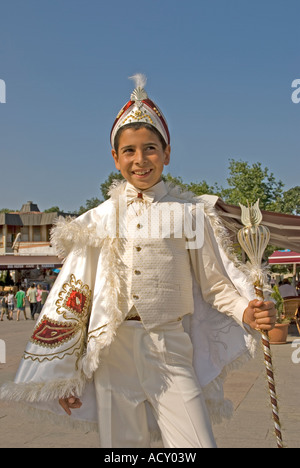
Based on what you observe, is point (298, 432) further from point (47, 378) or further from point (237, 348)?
point (47, 378)

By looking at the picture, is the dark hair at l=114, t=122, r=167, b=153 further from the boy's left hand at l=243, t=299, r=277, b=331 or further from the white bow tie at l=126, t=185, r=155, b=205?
the boy's left hand at l=243, t=299, r=277, b=331

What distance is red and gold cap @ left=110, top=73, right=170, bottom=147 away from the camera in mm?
2865

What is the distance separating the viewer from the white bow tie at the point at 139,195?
293 cm

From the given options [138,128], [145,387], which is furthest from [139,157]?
[145,387]

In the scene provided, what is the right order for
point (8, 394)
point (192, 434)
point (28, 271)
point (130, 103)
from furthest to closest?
1. point (28, 271)
2. point (130, 103)
3. point (8, 394)
4. point (192, 434)

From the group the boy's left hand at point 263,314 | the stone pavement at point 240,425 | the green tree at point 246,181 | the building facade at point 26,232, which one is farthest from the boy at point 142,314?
the building facade at point 26,232

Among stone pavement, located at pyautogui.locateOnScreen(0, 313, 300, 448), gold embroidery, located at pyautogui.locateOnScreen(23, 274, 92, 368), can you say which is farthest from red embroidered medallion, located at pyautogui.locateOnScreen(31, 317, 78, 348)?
stone pavement, located at pyautogui.locateOnScreen(0, 313, 300, 448)

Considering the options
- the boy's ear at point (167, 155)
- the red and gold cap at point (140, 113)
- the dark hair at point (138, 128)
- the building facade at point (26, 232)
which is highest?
the building facade at point (26, 232)

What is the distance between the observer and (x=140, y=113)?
287 centimetres

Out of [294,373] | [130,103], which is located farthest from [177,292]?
[294,373]

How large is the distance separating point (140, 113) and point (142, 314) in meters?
1.07

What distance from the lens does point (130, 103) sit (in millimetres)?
2955

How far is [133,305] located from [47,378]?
0.55 metres

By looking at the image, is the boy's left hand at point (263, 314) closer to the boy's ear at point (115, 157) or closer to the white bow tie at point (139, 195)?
the white bow tie at point (139, 195)
